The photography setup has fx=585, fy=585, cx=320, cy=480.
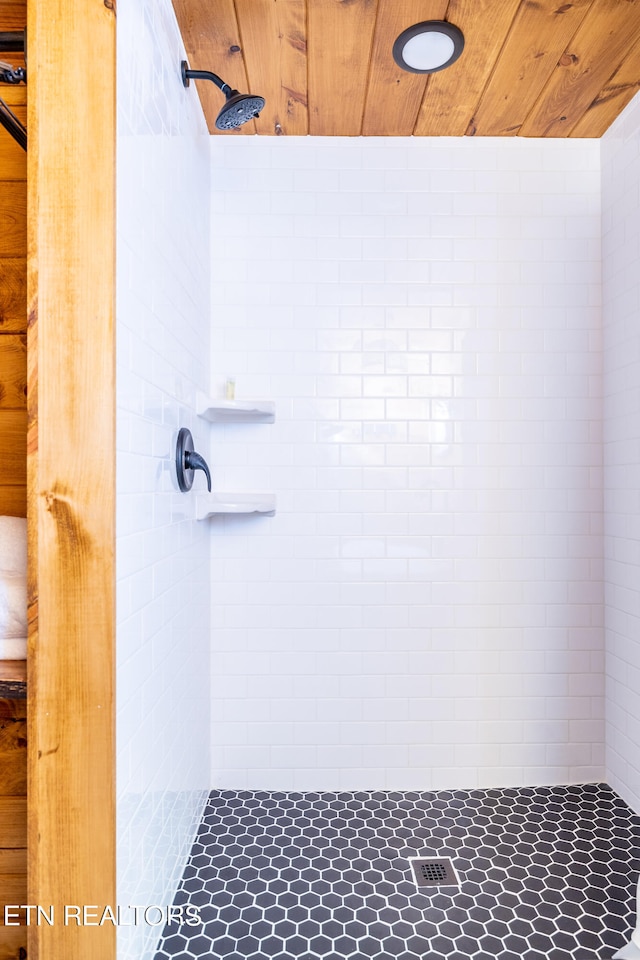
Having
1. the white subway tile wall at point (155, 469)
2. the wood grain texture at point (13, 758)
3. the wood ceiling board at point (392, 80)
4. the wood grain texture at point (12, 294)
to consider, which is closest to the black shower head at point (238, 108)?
the white subway tile wall at point (155, 469)

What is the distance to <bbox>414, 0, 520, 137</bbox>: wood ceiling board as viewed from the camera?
5.06ft

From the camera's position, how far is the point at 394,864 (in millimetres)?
1642

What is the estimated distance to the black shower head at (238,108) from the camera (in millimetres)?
1481

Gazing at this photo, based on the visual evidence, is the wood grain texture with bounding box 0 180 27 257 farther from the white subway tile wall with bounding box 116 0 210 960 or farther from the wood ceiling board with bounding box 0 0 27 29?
the wood ceiling board with bounding box 0 0 27 29

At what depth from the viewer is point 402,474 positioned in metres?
2.11

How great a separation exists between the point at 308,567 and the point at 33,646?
1.19m

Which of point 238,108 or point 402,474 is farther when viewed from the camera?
point 402,474

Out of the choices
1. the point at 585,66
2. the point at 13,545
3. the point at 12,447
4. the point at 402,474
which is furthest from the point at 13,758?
the point at 585,66

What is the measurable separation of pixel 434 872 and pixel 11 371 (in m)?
A: 1.66

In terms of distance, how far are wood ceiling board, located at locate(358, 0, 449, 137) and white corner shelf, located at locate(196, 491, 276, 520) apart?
4.38 ft

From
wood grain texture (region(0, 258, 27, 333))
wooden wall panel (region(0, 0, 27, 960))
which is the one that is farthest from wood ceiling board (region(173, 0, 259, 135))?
wood grain texture (region(0, 258, 27, 333))

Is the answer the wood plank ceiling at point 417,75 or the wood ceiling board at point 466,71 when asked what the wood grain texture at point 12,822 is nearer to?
the wood plank ceiling at point 417,75

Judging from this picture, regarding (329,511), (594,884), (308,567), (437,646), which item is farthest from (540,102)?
(594,884)

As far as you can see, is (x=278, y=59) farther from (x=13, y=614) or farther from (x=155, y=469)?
(x=13, y=614)
